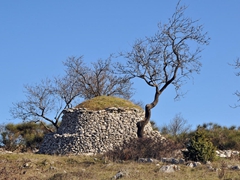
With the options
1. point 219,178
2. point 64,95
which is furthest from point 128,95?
point 219,178

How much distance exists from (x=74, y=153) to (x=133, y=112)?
479 cm

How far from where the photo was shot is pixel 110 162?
18969 millimetres

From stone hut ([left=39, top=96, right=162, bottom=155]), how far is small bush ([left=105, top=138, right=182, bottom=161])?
457 centimetres

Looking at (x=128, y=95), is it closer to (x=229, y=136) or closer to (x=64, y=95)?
(x=64, y=95)

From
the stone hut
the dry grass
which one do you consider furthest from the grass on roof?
the dry grass

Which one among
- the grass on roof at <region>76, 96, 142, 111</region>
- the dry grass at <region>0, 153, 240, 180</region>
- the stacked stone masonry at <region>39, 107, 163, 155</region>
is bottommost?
the dry grass at <region>0, 153, 240, 180</region>

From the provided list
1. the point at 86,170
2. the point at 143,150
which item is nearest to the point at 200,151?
the point at 143,150

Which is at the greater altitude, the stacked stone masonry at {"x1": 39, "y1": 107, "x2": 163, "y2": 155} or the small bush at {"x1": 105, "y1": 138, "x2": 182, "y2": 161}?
the stacked stone masonry at {"x1": 39, "y1": 107, "x2": 163, "y2": 155}

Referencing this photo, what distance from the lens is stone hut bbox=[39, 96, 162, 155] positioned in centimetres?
2567

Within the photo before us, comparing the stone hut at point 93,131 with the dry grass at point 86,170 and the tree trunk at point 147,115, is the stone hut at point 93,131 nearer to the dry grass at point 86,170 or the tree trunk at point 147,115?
the tree trunk at point 147,115

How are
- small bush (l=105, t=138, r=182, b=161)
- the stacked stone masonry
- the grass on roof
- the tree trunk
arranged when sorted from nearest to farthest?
small bush (l=105, t=138, r=182, b=161), the tree trunk, the stacked stone masonry, the grass on roof

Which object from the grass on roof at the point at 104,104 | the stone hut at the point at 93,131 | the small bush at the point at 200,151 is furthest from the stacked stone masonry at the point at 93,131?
the small bush at the point at 200,151

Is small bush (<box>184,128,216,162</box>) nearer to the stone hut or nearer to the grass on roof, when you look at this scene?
the stone hut

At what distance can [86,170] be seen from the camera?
16.8 m
